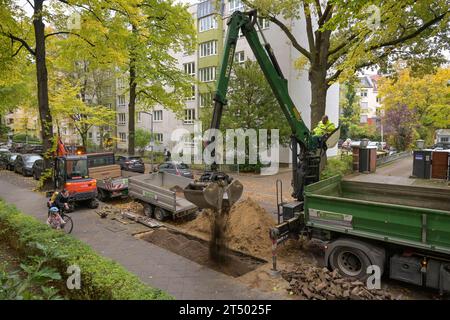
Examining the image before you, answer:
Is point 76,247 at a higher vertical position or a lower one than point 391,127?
lower

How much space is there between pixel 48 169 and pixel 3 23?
23.5 ft

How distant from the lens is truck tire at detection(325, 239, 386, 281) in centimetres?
699

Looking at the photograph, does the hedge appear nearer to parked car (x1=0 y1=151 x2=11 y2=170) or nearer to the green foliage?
the green foliage

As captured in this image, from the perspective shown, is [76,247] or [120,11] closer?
[76,247]

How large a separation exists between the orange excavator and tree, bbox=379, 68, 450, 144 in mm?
24589

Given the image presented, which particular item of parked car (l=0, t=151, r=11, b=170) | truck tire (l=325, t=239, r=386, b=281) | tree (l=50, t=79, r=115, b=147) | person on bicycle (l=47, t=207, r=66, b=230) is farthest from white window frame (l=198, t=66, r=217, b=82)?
truck tire (l=325, t=239, r=386, b=281)

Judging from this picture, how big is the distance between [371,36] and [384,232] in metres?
10.0

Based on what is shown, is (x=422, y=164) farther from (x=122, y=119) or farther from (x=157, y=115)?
(x=122, y=119)

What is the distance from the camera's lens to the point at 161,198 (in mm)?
11977

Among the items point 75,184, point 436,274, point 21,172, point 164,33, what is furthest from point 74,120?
point 436,274

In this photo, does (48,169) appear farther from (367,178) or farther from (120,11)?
(367,178)

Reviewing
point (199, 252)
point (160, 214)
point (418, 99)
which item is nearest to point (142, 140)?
point (160, 214)

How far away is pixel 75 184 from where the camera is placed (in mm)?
13414

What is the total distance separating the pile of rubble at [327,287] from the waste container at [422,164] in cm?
1549
